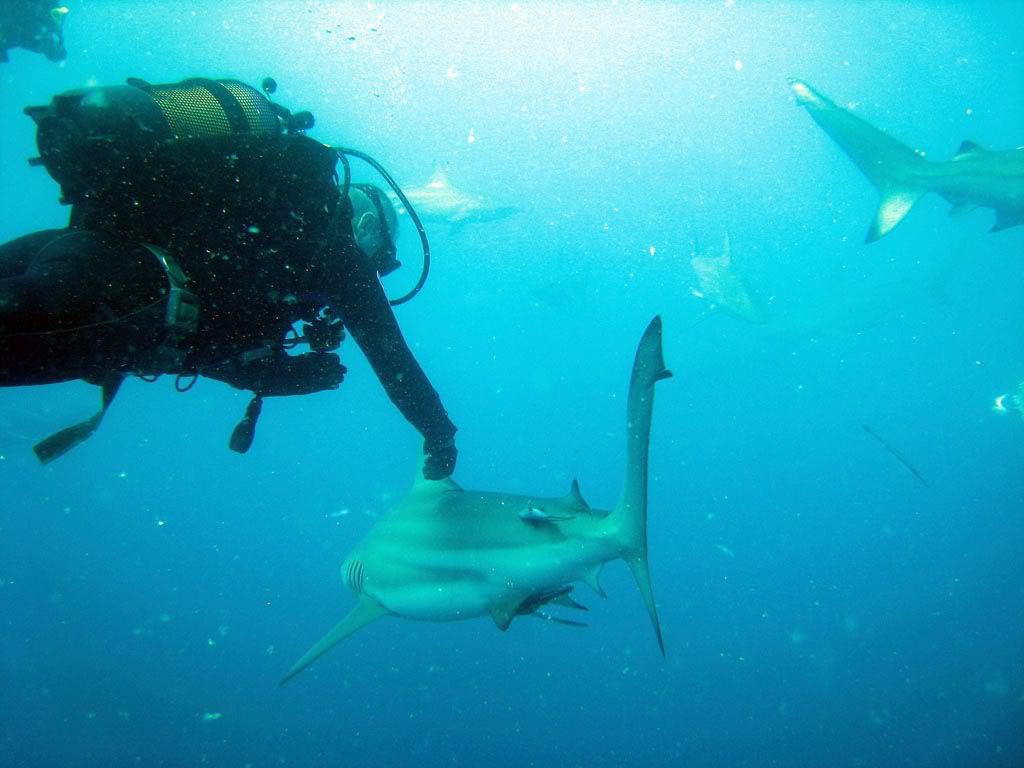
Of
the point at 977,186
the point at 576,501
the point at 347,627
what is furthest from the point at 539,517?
the point at 977,186

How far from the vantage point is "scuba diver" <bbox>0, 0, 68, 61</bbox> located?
10.9 metres

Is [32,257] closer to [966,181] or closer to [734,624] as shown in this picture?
[966,181]

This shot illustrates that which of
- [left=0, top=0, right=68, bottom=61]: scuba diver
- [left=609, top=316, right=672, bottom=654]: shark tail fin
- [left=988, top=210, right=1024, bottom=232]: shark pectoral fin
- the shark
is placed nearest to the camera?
[left=609, top=316, right=672, bottom=654]: shark tail fin

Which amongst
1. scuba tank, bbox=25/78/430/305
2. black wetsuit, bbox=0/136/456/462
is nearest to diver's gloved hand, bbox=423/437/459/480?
black wetsuit, bbox=0/136/456/462

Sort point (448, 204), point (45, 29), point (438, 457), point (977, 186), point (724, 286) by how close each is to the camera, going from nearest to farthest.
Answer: point (438, 457) → point (977, 186) → point (45, 29) → point (724, 286) → point (448, 204)

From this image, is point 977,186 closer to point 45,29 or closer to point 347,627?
point 347,627

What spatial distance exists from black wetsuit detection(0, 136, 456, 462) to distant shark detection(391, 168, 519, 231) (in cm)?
1871

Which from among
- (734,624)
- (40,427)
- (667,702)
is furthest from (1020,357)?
(40,427)

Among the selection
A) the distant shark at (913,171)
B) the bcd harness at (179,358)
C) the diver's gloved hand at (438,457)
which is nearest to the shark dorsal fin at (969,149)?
the distant shark at (913,171)

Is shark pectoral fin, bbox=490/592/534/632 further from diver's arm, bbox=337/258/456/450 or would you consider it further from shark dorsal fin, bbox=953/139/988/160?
shark dorsal fin, bbox=953/139/988/160

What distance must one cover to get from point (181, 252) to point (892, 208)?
952cm

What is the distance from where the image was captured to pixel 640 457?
3123 millimetres

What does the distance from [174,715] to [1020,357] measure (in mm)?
53556

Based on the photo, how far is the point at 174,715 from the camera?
64.4 feet
